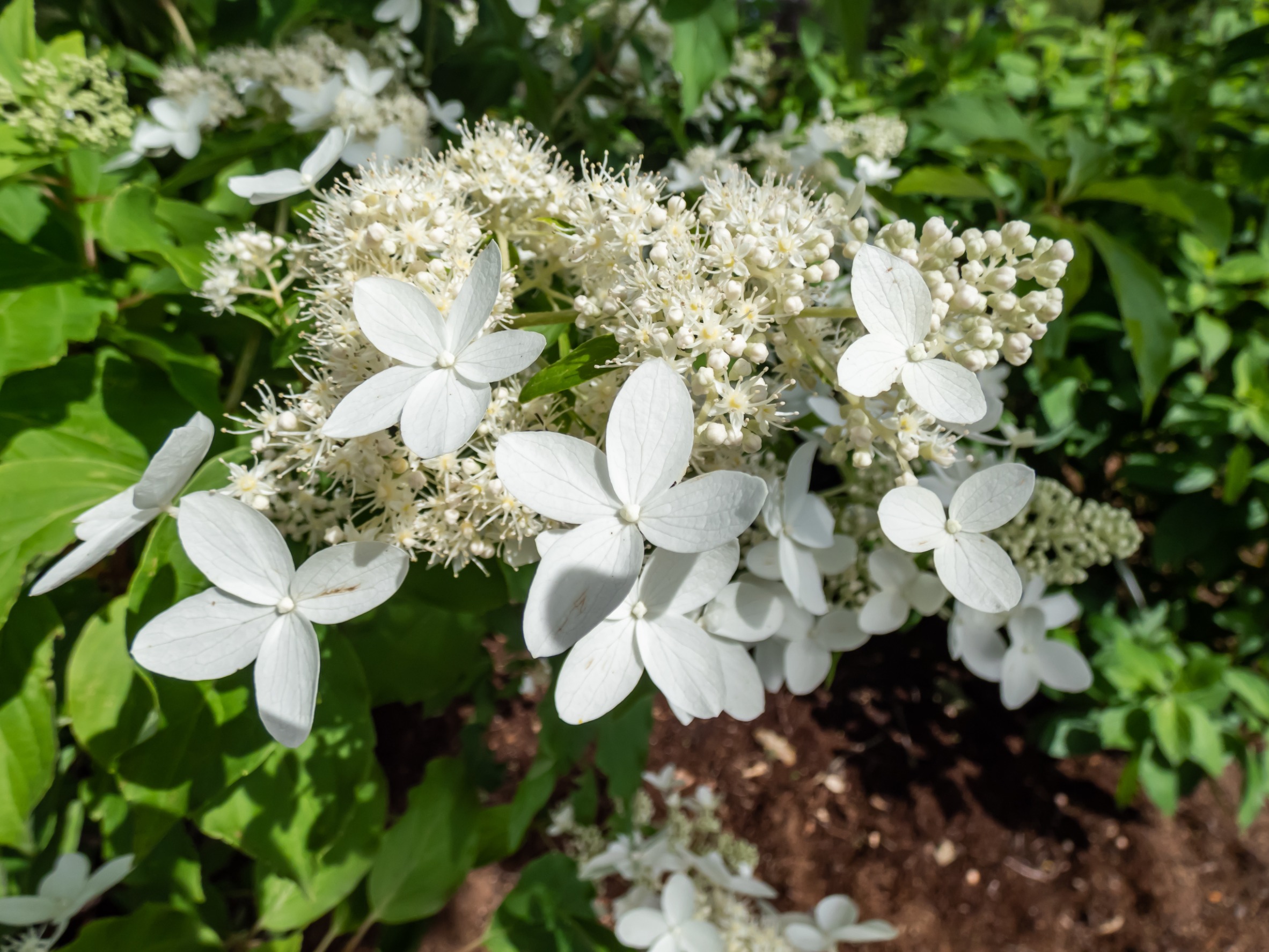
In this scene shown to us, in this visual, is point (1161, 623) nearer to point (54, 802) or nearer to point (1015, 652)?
point (1015, 652)

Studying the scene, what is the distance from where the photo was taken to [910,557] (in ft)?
2.62

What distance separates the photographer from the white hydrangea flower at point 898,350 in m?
0.52

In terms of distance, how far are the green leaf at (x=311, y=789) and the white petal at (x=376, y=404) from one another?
44 cm

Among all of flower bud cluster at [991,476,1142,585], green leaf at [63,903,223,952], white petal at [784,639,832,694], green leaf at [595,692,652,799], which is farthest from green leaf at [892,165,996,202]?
green leaf at [63,903,223,952]

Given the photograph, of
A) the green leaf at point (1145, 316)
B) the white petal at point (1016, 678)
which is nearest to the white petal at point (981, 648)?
the white petal at point (1016, 678)

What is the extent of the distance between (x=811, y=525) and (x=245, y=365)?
0.73 metres

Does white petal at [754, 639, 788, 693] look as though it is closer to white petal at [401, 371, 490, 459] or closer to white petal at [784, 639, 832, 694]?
white petal at [784, 639, 832, 694]

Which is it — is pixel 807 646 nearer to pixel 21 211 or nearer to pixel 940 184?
pixel 940 184

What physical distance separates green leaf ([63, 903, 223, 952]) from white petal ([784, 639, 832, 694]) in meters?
1.01

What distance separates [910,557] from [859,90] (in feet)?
5.19

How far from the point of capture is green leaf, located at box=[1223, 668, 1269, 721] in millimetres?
1539

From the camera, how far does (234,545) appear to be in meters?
0.54

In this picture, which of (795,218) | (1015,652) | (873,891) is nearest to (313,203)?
(795,218)

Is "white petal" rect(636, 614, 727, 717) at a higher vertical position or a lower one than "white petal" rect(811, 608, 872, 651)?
higher
